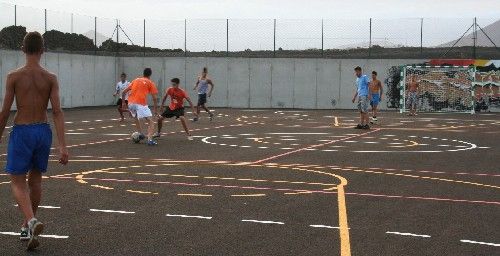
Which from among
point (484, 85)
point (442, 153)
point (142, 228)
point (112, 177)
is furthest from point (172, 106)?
point (484, 85)

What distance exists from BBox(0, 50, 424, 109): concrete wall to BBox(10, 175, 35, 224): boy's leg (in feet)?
117

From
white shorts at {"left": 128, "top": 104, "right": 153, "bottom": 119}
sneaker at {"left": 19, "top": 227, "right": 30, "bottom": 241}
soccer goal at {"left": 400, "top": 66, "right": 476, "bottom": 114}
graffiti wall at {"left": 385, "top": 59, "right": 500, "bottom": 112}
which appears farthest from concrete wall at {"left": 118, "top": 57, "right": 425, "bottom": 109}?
sneaker at {"left": 19, "top": 227, "right": 30, "bottom": 241}

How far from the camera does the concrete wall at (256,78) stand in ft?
146

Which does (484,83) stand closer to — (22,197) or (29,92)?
(29,92)

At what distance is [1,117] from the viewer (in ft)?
26.1

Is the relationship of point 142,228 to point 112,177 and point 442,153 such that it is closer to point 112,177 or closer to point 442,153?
point 112,177

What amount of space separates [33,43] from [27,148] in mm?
1010

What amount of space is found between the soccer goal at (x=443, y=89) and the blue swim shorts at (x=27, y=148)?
3539 cm

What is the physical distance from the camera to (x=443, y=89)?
42.4m

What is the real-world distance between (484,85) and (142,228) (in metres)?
36.5

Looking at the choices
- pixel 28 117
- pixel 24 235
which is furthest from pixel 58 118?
pixel 24 235

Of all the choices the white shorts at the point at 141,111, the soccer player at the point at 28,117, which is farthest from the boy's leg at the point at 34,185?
the white shorts at the point at 141,111

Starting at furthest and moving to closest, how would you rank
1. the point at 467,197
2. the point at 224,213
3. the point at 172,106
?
the point at 172,106 → the point at 467,197 → the point at 224,213

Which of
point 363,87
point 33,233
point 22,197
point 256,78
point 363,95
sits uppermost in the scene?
point 256,78
